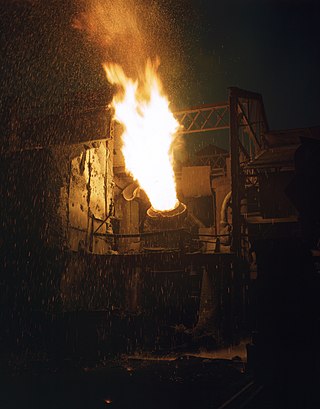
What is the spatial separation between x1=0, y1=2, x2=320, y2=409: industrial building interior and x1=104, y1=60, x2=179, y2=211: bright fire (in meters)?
0.45

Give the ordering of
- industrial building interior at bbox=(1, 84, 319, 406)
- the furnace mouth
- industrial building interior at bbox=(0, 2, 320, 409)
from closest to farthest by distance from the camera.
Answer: industrial building interior at bbox=(0, 2, 320, 409) < industrial building interior at bbox=(1, 84, 319, 406) < the furnace mouth

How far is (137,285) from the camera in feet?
47.5

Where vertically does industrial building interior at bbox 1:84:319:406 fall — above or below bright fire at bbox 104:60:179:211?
below

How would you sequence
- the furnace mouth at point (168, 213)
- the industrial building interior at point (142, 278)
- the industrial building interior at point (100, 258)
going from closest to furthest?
the industrial building interior at point (142, 278)
the industrial building interior at point (100, 258)
the furnace mouth at point (168, 213)

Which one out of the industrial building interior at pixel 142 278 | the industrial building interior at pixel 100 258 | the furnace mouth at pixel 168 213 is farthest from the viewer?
the furnace mouth at pixel 168 213

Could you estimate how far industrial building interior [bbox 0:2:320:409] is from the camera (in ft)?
17.0

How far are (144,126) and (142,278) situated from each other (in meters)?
6.22

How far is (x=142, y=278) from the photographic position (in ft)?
46.8

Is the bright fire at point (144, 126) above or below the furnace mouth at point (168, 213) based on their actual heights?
above

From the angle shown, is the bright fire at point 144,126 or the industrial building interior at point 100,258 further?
the bright fire at point 144,126

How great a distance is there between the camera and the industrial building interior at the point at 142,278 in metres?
5.18

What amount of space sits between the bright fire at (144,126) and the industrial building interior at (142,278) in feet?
1.47

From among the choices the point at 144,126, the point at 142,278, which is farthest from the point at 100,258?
the point at 144,126

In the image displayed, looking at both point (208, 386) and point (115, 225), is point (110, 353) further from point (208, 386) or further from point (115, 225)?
point (115, 225)
